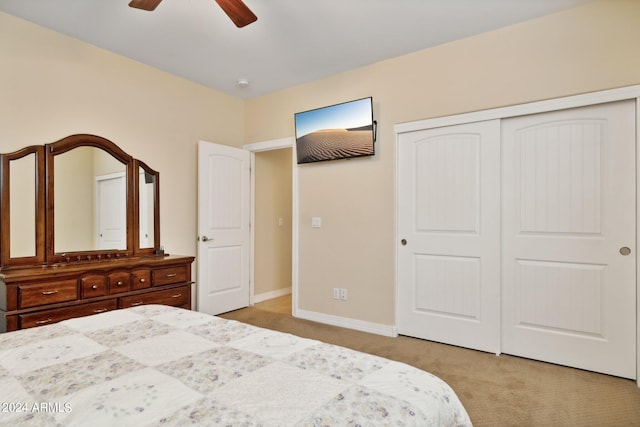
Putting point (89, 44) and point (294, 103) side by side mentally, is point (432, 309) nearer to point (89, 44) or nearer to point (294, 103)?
point (294, 103)

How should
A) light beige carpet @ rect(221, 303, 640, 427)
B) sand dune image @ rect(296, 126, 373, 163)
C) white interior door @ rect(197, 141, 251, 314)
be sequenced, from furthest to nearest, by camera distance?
white interior door @ rect(197, 141, 251, 314) < sand dune image @ rect(296, 126, 373, 163) < light beige carpet @ rect(221, 303, 640, 427)

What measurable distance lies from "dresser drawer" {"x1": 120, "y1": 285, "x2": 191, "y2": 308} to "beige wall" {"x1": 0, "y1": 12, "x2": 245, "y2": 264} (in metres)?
0.66

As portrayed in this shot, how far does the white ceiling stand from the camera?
261cm

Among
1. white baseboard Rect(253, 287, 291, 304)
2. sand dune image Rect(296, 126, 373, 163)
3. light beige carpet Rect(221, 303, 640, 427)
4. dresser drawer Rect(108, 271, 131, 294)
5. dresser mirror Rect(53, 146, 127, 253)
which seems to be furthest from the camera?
white baseboard Rect(253, 287, 291, 304)

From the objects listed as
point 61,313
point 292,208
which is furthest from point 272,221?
point 61,313

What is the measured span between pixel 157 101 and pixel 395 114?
2.42m

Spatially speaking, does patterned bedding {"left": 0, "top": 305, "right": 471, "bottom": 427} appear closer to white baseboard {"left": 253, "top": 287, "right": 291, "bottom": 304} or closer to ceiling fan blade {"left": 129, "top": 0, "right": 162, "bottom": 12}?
ceiling fan blade {"left": 129, "top": 0, "right": 162, "bottom": 12}

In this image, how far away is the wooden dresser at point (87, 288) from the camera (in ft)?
7.73

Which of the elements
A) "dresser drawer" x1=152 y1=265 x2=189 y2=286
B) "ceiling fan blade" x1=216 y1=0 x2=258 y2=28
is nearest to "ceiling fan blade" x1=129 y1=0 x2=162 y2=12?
"ceiling fan blade" x1=216 y1=0 x2=258 y2=28

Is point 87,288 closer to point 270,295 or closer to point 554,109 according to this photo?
point 270,295

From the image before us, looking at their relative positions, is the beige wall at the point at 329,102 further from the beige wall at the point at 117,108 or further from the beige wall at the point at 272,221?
the beige wall at the point at 272,221

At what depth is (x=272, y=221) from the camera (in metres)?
5.04

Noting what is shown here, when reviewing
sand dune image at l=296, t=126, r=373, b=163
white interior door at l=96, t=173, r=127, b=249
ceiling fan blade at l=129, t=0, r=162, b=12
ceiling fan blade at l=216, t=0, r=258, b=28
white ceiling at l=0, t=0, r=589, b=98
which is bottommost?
white interior door at l=96, t=173, r=127, b=249

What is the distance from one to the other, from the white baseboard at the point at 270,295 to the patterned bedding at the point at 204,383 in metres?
3.29
